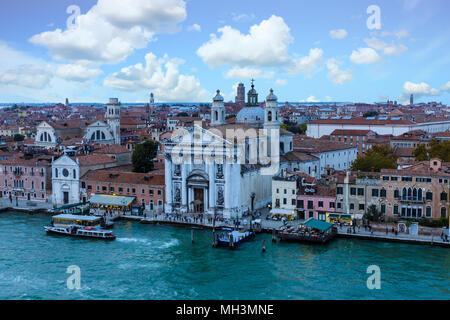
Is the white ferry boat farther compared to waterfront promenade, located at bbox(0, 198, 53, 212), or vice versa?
waterfront promenade, located at bbox(0, 198, 53, 212)

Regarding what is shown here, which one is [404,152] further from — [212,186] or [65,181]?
[65,181]

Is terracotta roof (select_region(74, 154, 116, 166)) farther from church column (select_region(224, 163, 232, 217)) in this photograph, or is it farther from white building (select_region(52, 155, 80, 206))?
church column (select_region(224, 163, 232, 217))

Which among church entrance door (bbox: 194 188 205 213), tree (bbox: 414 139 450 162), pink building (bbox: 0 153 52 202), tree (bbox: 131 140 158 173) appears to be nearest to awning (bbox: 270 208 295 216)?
church entrance door (bbox: 194 188 205 213)

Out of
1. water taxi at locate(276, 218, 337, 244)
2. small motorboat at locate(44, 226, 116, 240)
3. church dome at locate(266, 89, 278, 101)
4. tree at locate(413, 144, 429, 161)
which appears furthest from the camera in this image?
tree at locate(413, 144, 429, 161)

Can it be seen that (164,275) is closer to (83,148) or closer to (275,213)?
(275,213)

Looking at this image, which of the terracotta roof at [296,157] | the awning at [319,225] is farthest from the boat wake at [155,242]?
the terracotta roof at [296,157]

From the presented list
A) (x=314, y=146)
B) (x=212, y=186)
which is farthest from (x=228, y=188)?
(x=314, y=146)
